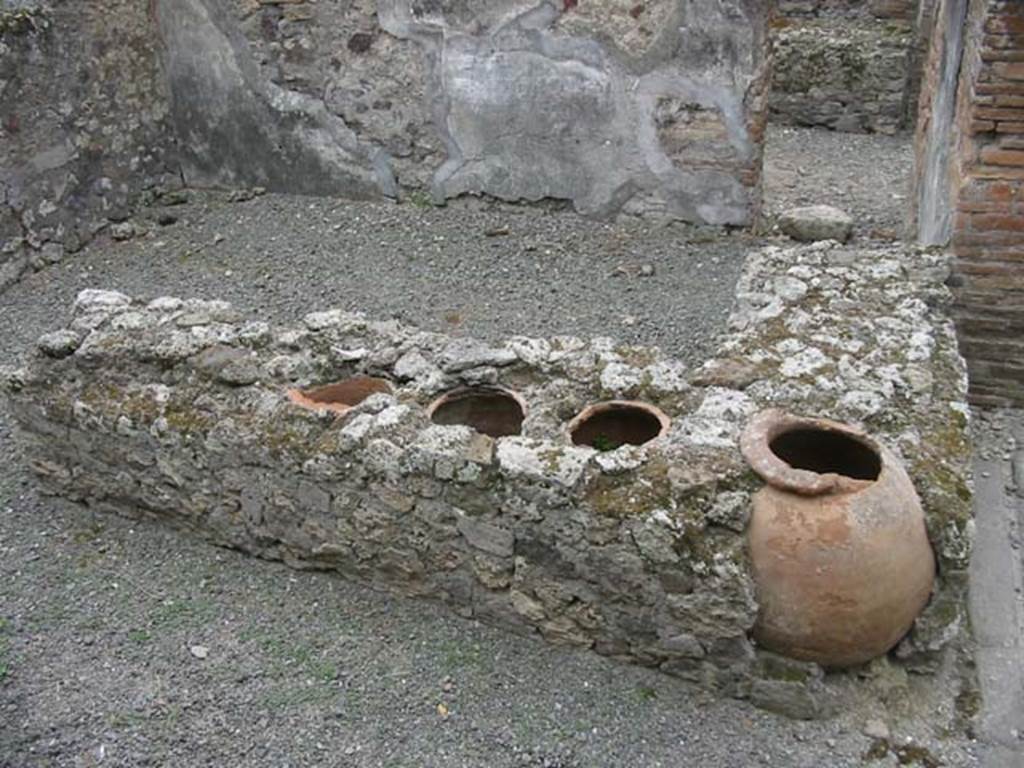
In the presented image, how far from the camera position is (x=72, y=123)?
594cm

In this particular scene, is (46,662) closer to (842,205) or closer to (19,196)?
(19,196)

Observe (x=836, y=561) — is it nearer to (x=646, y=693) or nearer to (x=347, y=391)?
(x=646, y=693)

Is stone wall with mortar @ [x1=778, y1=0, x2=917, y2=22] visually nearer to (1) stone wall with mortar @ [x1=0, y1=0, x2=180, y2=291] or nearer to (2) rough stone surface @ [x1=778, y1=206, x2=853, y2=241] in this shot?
(2) rough stone surface @ [x1=778, y1=206, x2=853, y2=241]

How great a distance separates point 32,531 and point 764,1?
436 cm

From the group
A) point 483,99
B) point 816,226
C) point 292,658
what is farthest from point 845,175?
point 292,658

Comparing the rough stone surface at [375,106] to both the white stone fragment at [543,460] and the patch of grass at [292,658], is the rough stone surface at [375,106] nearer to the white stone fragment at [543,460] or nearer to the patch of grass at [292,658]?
the white stone fragment at [543,460]

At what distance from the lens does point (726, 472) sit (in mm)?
2738

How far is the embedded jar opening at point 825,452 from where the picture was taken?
2.90m

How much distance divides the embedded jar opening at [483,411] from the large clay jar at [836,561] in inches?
35.7

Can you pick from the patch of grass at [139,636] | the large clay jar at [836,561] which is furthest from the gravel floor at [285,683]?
the large clay jar at [836,561]

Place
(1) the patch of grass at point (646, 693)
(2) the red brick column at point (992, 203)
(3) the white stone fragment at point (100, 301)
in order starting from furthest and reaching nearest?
(3) the white stone fragment at point (100, 301) < (2) the red brick column at point (992, 203) < (1) the patch of grass at point (646, 693)

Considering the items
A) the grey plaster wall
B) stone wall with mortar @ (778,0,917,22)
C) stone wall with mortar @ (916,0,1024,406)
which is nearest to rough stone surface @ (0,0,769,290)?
the grey plaster wall

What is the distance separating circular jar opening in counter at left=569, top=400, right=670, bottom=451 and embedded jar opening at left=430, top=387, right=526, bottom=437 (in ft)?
0.80

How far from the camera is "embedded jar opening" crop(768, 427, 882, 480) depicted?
2900 mm
